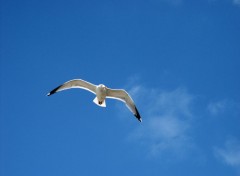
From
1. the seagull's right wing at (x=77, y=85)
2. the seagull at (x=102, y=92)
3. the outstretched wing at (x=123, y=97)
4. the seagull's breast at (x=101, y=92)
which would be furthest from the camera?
the outstretched wing at (x=123, y=97)

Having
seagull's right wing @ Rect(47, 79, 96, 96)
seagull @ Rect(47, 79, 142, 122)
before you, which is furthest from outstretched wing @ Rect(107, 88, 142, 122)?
seagull's right wing @ Rect(47, 79, 96, 96)

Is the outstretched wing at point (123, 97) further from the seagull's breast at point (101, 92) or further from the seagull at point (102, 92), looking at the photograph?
the seagull's breast at point (101, 92)

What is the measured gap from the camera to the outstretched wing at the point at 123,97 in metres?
13.0

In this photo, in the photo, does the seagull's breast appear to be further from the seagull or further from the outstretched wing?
the outstretched wing

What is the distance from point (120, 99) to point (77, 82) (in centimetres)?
173

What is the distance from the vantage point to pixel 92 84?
1302 centimetres

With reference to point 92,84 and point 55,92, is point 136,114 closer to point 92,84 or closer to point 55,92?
point 92,84

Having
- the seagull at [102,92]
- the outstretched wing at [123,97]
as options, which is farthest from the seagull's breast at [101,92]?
the outstretched wing at [123,97]

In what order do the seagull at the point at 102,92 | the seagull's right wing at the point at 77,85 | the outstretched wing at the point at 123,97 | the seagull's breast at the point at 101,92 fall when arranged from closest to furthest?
the seagull's breast at the point at 101,92 → the seagull at the point at 102,92 → the seagull's right wing at the point at 77,85 → the outstretched wing at the point at 123,97

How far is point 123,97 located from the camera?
13.2 m

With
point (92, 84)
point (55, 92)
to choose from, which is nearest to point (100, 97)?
point (92, 84)

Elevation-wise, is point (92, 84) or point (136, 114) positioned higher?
point (92, 84)

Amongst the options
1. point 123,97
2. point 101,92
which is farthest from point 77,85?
point 123,97

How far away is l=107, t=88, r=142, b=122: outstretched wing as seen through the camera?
13.0m
